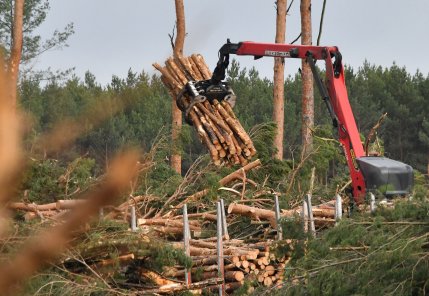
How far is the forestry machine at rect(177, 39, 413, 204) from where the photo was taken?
839 cm

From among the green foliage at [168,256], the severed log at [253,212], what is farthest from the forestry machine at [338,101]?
the green foliage at [168,256]

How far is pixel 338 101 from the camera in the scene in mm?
9469

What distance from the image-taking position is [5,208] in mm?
1041

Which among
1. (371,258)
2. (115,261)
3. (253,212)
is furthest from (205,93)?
(371,258)

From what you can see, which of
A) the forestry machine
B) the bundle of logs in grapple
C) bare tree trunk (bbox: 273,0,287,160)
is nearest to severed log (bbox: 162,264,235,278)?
the bundle of logs in grapple

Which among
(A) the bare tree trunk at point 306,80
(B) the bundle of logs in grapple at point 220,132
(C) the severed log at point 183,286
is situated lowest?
(C) the severed log at point 183,286

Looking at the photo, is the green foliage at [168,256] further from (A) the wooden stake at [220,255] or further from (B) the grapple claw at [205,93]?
(B) the grapple claw at [205,93]

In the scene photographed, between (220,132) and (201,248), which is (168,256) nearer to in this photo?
(201,248)

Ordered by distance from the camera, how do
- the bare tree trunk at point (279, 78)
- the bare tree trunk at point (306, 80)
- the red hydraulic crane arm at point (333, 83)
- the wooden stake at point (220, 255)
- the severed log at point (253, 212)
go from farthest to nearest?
the bare tree trunk at point (279, 78)
the bare tree trunk at point (306, 80)
the severed log at point (253, 212)
the red hydraulic crane arm at point (333, 83)
the wooden stake at point (220, 255)

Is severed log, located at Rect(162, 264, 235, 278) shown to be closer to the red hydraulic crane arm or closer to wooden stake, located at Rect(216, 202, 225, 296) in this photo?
wooden stake, located at Rect(216, 202, 225, 296)

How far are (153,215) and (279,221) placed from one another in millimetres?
2364

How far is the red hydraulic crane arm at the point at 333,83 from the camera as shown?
9.15m

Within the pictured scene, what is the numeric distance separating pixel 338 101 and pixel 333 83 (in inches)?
10.4

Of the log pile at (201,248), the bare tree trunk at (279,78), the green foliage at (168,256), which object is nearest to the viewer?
the green foliage at (168,256)
